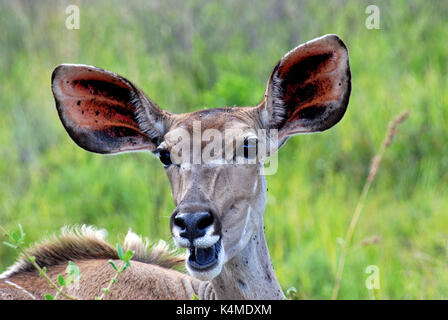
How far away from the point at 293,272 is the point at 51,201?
254cm

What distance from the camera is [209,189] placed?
362 centimetres

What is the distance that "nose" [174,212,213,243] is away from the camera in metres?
3.38

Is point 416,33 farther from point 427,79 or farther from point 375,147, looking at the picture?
point 375,147

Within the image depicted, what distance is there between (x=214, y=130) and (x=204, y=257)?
0.67 metres

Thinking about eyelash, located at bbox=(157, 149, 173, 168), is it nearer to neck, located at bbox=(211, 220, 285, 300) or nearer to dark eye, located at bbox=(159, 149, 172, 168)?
dark eye, located at bbox=(159, 149, 172, 168)

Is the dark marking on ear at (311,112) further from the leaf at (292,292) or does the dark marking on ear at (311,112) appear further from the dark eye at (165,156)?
the leaf at (292,292)

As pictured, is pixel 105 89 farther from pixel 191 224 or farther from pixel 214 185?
pixel 191 224

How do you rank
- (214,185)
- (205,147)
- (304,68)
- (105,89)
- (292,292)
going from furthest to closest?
(292,292) → (105,89) → (304,68) → (205,147) → (214,185)

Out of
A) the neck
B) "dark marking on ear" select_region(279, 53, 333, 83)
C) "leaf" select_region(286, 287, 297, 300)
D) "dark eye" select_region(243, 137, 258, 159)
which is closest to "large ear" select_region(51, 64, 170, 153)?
"dark eye" select_region(243, 137, 258, 159)

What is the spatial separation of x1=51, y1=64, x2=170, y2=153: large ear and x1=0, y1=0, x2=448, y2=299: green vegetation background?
1551mm

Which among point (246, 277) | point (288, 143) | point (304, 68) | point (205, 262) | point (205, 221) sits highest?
point (304, 68)

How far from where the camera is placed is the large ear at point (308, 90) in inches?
155

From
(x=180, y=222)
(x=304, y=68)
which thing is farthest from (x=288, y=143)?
(x=180, y=222)

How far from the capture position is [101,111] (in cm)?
425
